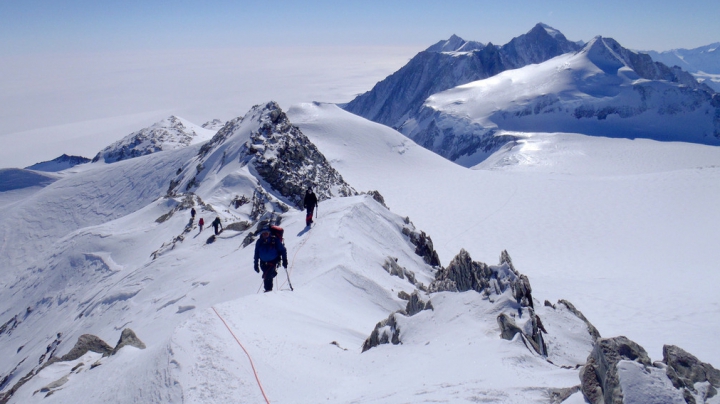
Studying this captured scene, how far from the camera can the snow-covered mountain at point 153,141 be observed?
82188mm

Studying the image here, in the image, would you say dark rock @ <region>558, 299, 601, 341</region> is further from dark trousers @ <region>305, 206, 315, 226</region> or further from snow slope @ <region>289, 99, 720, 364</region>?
dark trousers @ <region>305, 206, 315, 226</region>

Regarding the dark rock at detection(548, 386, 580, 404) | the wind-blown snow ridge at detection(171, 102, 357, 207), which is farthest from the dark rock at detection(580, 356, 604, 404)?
the wind-blown snow ridge at detection(171, 102, 357, 207)

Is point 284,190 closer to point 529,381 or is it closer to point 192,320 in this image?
point 192,320

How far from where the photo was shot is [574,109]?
121562 mm

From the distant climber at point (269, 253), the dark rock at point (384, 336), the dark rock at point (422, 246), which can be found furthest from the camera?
the dark rock at point (422, 246)

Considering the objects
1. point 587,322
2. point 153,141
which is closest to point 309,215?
point 587,322

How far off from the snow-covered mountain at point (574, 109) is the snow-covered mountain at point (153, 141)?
70.0 m

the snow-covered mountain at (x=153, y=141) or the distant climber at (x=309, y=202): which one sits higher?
the distant climber at (x=309, y=202)

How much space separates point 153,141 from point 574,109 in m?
105

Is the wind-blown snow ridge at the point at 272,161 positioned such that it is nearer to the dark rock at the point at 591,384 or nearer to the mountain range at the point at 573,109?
the dark rock at the point at 591,384

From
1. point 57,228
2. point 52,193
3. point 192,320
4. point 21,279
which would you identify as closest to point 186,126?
point 52,193

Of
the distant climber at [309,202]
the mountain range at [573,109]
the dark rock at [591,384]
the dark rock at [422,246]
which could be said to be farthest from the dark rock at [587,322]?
the mountain range at [573,109]

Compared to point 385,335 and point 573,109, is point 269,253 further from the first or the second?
point 573,109

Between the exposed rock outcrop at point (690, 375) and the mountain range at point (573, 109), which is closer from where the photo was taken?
the exposed rock outcrop at point (690, 375)
